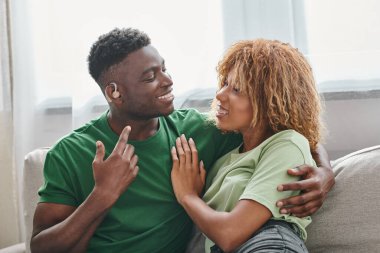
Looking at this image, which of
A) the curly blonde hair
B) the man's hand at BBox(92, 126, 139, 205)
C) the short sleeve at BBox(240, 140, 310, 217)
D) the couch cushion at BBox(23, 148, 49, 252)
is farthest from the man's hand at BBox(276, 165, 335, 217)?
the couch cushion at BBox(23, 148, 49, 252)

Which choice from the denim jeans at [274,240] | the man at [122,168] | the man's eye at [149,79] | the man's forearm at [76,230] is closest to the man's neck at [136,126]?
the man at [122,168]

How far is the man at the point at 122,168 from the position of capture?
1.58 metres

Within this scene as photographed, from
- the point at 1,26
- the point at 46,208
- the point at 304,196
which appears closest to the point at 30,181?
the point at 46,208

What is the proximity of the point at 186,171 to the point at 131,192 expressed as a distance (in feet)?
0.55

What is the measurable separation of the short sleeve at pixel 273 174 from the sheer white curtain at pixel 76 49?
68 cm

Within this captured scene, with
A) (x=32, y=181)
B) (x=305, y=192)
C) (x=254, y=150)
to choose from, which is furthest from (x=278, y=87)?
(x=32, y=181)

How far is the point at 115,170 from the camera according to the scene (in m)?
1.58

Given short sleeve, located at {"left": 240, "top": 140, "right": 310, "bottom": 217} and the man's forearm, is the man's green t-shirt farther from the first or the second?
short sleeve, located at {"left": 240, "top": 140, "right": 310, "bottom": 217}

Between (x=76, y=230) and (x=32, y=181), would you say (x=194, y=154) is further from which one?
(x=32, y=181)

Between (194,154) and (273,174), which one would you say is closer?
(273,174)

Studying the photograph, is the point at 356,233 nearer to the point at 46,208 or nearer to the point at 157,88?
the point at 157,88

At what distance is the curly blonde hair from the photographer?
1566 mm

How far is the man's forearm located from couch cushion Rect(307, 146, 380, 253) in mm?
582

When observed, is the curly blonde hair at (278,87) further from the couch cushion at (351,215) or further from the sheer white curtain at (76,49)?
the sheer white curtain at (76,49)
